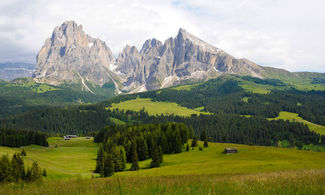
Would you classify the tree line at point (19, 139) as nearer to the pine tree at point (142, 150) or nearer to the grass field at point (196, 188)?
the pine tree at point (142, 150)

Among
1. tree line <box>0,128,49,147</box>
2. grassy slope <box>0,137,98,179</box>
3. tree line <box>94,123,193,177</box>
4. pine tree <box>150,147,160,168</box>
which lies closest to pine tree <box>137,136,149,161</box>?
tree line <box>94,123,193,177</box>

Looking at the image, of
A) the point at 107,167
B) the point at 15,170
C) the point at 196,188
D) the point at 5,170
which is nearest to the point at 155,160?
the point at 107,167

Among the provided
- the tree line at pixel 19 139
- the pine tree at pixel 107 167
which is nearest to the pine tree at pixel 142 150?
the pine tree at pixel 107 167

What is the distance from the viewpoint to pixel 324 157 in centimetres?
6600

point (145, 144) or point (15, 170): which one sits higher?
point (15, 170)

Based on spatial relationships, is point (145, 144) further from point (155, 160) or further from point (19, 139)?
point (19, 139)

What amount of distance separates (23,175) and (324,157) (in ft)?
265

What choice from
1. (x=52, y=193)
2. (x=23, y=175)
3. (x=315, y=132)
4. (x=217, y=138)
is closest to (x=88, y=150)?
(x=23, y=175)

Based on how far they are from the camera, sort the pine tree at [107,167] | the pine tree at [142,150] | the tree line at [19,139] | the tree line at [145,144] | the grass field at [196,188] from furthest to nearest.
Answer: the tree line at [19,139], the pine tree at [142,150], the tree line at [145,144], the pine tree at [107,167], the grass field at [196,188]

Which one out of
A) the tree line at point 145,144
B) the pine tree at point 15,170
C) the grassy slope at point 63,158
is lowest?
the grassy slope at point 63,158

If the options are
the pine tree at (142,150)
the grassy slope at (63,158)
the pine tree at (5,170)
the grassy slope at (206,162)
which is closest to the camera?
the pine tree at (5,170)

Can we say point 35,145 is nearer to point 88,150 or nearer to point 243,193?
point 88,150

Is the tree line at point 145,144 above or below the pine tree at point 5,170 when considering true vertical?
below

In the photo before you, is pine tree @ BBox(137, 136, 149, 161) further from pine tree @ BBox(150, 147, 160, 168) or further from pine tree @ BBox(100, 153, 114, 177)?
pine tree @ BBox(100, 153, 114, 177)
